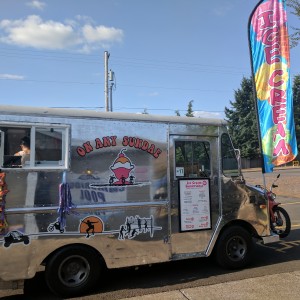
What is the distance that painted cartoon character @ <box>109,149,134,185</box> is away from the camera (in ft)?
18.0

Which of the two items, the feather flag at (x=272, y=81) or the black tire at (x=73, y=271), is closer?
the black tire at (x=73, y=271)

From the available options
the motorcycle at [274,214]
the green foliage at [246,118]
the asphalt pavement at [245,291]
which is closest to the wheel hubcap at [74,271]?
the asphalt pavement at [245,291]

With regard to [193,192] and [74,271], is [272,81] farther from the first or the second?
[74,271]

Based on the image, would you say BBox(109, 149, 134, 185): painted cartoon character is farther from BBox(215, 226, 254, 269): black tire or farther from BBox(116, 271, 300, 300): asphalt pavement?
BBox(215, 226, 254, 269): black tire

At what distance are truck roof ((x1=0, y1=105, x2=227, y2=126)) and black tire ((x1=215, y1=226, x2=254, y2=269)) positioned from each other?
1.92 m

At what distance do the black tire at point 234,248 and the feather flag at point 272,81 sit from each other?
1.54 m

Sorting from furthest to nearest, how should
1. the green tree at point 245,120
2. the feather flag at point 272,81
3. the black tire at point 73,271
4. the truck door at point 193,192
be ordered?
the green tree at point 245,120 → the feather flag at point 272,81 → the truck door at point 193,192 → the black tire at point 73,271

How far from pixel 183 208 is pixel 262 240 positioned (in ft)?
5.89

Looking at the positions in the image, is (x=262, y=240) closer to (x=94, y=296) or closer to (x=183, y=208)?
(x=183, y=208)

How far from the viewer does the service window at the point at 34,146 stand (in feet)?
16.1

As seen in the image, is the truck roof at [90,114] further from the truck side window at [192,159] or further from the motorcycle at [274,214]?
the motorcycle at [274,214]

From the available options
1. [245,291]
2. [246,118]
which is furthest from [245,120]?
[245,291]

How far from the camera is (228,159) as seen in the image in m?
6.41

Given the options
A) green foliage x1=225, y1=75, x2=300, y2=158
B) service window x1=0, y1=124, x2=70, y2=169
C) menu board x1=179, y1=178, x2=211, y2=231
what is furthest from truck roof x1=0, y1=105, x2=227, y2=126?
green foliage x1=225, y1=75, x2=300, y2=158
